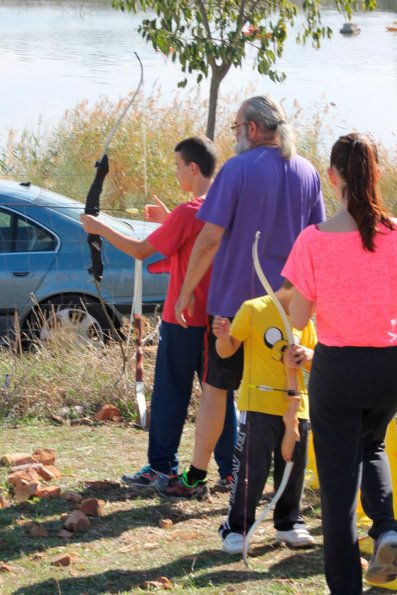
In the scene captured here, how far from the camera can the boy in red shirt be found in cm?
507

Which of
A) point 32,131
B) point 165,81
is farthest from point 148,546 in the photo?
point 165,81

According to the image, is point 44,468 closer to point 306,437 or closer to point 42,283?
point 306,437

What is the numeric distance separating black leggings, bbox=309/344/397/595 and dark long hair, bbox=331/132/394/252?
383 millimetres

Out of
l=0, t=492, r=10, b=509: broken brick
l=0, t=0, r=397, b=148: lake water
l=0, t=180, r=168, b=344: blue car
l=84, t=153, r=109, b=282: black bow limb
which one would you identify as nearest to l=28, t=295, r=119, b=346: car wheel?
l=0, t=180, r=168, b=344: blue car

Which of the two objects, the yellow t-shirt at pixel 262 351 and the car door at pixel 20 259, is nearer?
the yellow t-shirt at pixel 262 351

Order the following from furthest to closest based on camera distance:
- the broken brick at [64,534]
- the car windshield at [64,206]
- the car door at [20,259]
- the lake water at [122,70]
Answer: the lake water at [122,70] → the car windshield at [64,206] → the car door at [20,259] → the broken brick at [64,534]

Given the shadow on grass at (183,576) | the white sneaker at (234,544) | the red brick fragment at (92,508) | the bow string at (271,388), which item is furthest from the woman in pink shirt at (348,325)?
the red brick fragment at (92,508)

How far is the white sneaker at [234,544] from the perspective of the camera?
4379 millimetres

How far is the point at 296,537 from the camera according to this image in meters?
4.48

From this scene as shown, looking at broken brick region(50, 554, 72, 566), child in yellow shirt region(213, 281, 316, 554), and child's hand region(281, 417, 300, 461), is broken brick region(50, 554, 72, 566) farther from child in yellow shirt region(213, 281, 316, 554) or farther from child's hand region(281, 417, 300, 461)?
child's hand region(281, 417, 300, 461)

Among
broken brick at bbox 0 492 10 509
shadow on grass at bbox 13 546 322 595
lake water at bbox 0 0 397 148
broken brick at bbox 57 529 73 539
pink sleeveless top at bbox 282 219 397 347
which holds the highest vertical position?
pink sleeveless top at bbox 282 219 397 347

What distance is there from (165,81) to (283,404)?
22.2 meters

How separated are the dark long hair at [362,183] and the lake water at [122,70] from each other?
36.5 ft

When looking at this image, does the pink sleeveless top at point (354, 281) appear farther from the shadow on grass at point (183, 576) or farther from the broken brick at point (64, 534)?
the broken brick at point (64, 534)
